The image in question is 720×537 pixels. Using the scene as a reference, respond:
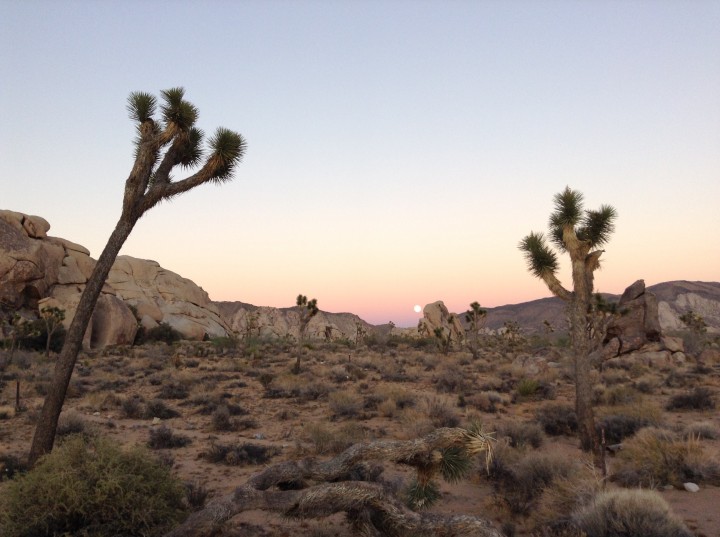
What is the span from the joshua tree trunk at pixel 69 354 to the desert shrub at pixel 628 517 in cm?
734

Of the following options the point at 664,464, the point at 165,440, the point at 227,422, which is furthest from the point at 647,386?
the point at 165,440

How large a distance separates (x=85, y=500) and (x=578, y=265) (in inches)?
436

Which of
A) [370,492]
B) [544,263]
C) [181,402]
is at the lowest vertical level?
[181,402]

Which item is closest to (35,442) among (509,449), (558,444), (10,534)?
(10,534)

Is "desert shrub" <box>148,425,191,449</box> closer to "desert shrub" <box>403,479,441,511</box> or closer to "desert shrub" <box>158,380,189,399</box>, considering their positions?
"desert shrub" <box>158,380,189,399</box>

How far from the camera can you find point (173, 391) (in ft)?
55.3

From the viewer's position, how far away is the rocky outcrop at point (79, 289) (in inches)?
1490

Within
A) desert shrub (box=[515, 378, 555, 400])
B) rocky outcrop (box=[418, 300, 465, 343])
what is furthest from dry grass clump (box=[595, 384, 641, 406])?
rocky outcrop (box=[418, 300, 465, 343])

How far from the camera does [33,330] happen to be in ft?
99.2

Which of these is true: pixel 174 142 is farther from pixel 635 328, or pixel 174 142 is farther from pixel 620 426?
pixel 635 328

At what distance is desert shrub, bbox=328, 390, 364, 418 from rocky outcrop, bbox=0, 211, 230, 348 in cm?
2808

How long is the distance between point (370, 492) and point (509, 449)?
606 cm

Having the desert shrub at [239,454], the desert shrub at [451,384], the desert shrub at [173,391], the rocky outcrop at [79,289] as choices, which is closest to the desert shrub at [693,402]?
the desert shrub at [451,384]

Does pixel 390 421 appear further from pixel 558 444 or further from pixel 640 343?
pixel 640 343
